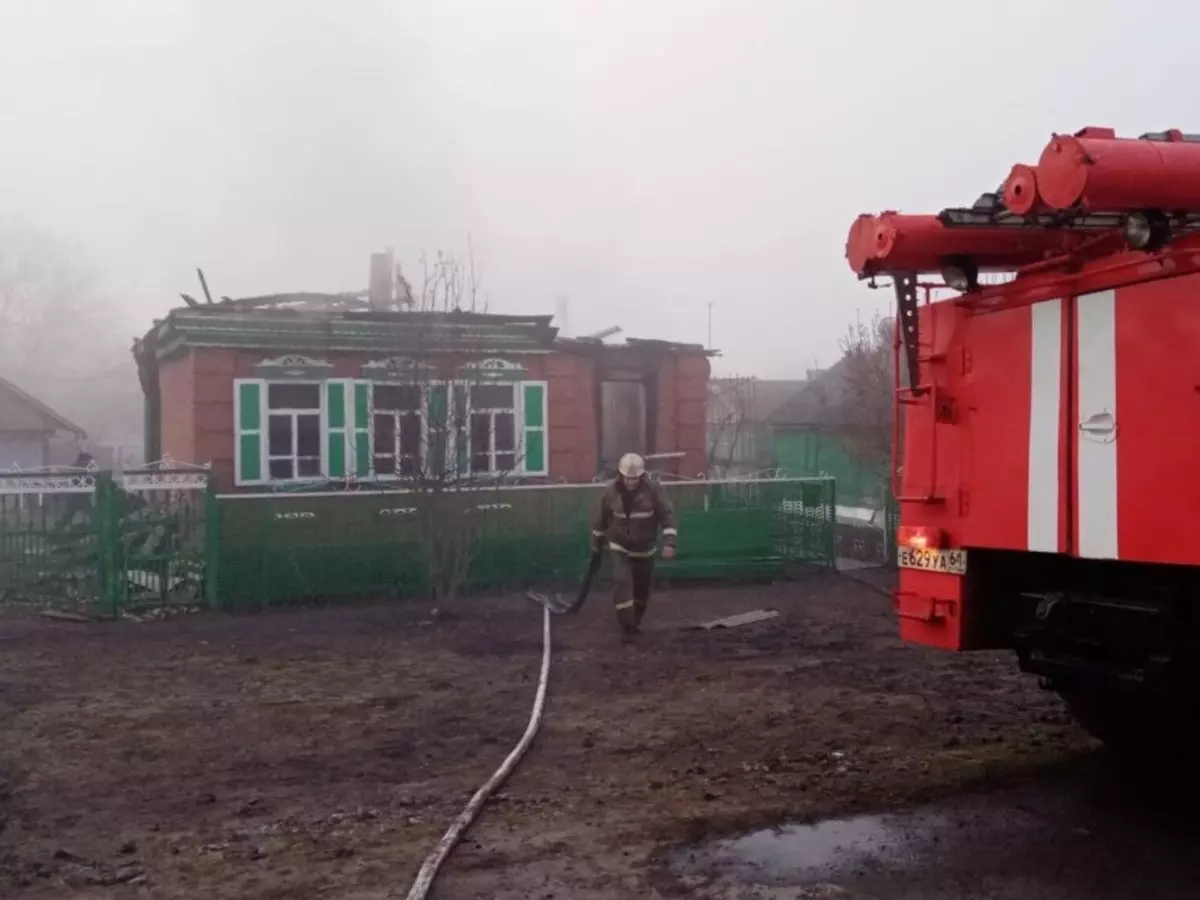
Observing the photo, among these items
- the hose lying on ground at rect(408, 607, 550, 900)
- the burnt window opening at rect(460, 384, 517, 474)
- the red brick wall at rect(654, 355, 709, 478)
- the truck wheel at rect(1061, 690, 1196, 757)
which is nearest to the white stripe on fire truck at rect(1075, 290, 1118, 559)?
the truck wheel at rect(1061, 690, 1196, 757)

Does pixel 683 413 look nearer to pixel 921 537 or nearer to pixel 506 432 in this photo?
pixel 506 432

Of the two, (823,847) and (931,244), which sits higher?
(931,244)

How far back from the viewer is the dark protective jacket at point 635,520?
1022 centimetres

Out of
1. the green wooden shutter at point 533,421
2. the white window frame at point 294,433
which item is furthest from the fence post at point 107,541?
the green wooden shutter at point 533,421

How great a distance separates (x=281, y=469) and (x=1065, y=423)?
1268cm

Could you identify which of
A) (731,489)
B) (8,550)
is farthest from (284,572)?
(731,489)

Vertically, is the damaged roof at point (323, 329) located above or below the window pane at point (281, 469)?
above

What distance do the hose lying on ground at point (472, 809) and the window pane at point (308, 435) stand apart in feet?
28.6

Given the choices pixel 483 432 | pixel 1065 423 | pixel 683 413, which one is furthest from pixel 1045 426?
pixel 683 413

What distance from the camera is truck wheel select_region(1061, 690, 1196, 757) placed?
5602 mm

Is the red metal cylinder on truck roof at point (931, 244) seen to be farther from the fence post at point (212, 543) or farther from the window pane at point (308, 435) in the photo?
the window pane at point (308, 435)

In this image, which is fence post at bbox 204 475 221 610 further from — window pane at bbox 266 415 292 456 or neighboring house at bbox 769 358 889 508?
neighboring house at bbox 769 358 889 508

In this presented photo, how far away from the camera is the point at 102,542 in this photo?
11.2m

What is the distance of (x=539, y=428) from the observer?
1698 centimetres
